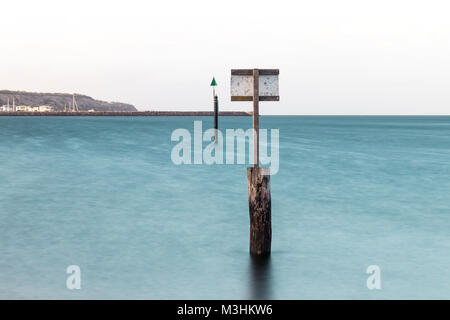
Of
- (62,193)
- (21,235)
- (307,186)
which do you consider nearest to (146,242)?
(21,235)

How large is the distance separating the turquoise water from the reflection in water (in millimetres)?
32

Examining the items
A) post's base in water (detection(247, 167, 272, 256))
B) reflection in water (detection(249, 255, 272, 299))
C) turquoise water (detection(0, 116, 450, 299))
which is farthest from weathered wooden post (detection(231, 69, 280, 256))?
turquoise water (detection(0, 116, 450, 299))

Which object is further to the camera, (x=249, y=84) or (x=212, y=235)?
(x=212, y=235)

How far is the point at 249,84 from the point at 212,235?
4695mm

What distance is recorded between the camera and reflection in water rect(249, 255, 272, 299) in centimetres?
817

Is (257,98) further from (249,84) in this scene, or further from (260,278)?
(260,278)

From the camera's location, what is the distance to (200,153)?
37.0m

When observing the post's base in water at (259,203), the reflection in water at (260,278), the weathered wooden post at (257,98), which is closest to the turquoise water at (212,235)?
the reflection in water at (260,278)

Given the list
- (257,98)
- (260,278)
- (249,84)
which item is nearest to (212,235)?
(260,278)

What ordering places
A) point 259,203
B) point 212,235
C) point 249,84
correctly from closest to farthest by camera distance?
point 249,84, point 259,203, point 212,235

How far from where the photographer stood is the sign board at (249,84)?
8.55 meters

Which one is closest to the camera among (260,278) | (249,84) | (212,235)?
(249,84)

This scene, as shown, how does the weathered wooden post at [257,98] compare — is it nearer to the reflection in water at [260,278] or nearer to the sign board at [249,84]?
the sign board at [249,84]

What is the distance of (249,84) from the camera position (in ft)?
28.2
